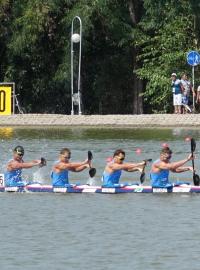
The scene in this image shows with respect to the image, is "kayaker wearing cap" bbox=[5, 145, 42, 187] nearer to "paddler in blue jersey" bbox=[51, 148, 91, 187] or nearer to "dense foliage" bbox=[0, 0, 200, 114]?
"paddler in blue jersey" bbox=[51, 148, 91, 187]

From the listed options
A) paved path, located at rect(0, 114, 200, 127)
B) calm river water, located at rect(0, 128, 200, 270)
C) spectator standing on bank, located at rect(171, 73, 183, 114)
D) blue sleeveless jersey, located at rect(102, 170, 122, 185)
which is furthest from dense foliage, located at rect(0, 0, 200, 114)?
blue sleeveless jersey, located at rect(102, 170, 122, 185)

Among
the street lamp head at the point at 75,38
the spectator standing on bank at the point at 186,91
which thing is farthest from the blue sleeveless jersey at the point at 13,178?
the street lamp head at the point at 75,38

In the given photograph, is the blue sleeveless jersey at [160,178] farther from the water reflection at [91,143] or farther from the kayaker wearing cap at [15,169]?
the water reflection at [91,143]

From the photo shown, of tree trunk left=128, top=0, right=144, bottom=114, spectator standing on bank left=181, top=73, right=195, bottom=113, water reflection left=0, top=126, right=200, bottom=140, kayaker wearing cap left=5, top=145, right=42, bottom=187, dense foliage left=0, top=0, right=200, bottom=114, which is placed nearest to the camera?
kayaker wearing cap left=5, top=145, right=42, bottom=187

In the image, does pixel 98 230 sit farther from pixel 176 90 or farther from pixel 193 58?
pixel 193 58

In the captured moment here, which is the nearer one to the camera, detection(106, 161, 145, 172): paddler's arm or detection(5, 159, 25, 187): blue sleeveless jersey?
detection(106, 161, 145, 172): paddler's arm

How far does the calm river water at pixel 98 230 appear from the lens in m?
25.8

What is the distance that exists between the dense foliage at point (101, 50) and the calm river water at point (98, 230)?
1790 cm

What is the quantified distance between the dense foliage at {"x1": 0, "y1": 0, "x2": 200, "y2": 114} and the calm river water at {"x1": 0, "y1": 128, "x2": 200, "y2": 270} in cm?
1790

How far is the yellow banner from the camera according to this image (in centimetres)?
5762

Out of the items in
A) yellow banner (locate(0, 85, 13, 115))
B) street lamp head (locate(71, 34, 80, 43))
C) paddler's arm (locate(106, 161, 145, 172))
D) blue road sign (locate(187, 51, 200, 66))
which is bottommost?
paddler's arm (locate(106, 161, 145, 172))

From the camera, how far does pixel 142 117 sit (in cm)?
5488

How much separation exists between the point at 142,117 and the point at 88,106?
8.99 m

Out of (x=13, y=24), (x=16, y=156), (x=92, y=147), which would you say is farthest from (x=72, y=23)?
(x=16, y=156)
